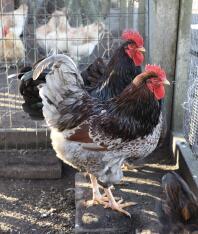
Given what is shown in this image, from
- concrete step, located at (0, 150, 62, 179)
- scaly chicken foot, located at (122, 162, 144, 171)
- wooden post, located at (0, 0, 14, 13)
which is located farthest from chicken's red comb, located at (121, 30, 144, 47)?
wooden post, located at (0, 0, 14, 13)

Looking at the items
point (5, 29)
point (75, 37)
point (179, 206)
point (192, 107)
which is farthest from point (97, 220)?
point (5, 29)

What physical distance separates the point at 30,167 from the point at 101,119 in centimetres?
129

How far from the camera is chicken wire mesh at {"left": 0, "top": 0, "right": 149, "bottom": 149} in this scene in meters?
4.50

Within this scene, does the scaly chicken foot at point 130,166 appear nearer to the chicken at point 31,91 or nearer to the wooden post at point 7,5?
the chicken at point 31,91

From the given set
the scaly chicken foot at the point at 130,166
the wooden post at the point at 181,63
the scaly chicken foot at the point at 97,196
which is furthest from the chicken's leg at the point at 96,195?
the wooden post at the point at 181,63

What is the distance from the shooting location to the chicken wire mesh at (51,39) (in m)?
4.50

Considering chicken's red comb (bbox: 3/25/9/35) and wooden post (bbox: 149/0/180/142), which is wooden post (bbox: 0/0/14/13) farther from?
wooden post (bbox: 149/0/180/142)

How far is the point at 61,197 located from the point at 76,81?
1.18m

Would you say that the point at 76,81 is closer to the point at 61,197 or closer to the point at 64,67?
the point at 64,67

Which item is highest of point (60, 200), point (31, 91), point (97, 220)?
point (31, 91)

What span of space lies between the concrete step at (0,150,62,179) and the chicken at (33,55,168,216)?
835mm

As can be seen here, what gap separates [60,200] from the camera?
12.5ft

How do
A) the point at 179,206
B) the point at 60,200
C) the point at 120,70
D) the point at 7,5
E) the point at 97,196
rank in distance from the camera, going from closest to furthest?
the point at 179,206 < the point at 97,196 < the point at 120,70 < the point at 60,200 < the point at 7,5

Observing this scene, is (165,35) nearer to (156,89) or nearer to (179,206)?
(156,89)
